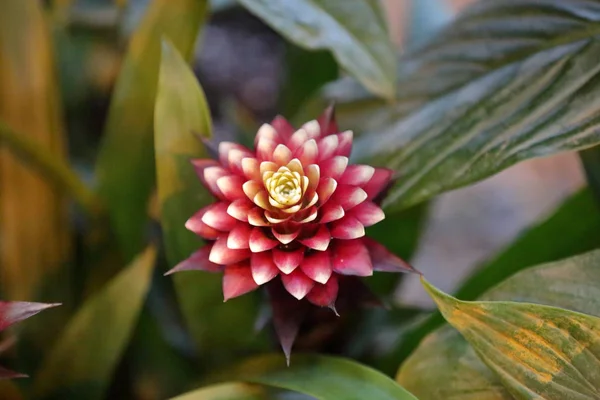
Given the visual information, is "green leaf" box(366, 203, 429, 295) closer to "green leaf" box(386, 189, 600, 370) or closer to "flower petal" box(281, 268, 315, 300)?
"green leaf" box(386, 189, 600, 370)

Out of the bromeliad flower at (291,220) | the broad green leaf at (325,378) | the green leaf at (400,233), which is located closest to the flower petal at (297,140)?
the bromeliad flower at (291,220)

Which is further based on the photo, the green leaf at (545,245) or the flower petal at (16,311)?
the green leaf at (545,245)

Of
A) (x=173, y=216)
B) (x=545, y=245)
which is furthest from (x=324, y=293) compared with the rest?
(x=545, y=245)

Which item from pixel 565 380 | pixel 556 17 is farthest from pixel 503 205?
pixel 565 380

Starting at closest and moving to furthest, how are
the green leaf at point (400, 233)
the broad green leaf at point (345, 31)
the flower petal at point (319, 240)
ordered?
1. the flower petal at point (319, 240)
2. the broad green leaf at point (345, 31)
3. the green leaf at point (400, 233)

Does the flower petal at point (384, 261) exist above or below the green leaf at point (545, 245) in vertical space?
above

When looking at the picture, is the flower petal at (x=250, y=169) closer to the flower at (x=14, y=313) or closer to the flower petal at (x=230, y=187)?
the flower petal at (x=230, y=187)

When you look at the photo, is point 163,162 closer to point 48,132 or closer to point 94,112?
point 48,132

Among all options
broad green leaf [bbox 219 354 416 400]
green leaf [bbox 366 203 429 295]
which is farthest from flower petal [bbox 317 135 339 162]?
green leaf [bbox 366 203 429 295]
